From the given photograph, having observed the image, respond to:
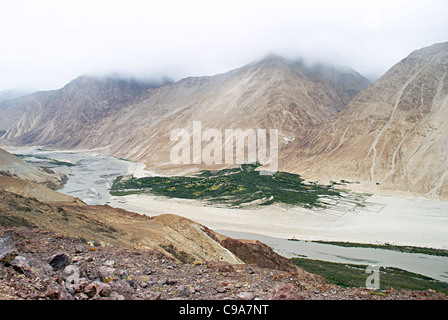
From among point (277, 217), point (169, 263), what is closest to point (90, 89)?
point (277, 217)


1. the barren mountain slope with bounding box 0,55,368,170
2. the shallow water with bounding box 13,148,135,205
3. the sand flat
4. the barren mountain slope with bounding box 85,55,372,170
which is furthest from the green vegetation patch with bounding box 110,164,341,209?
the barren mountain slope with bounding box 0,55,368,170

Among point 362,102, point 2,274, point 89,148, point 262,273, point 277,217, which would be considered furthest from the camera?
point 89,148

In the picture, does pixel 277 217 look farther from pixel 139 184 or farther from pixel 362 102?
pixel 362 102

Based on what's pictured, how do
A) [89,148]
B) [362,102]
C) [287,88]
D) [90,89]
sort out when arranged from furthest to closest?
[90,89] < [89,148] < [287,88] < [362,102]

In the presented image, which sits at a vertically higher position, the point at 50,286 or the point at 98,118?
the point at 98,118

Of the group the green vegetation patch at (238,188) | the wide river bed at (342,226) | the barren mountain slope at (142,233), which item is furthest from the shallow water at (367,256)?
the green vegetation patch at (238,188)
